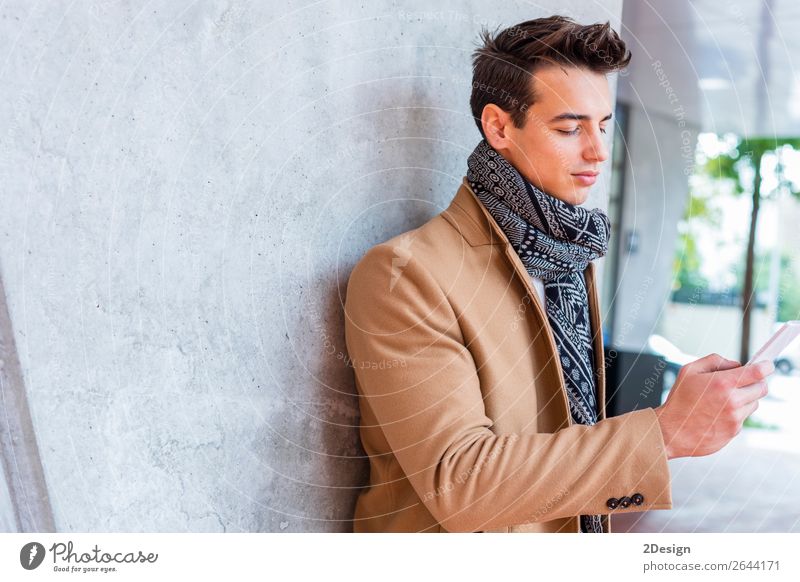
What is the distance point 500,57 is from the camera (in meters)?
0.87

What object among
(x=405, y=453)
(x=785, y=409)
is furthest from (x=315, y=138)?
(x=785, y=409)

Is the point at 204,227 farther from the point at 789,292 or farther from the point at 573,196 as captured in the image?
the point at 789,292

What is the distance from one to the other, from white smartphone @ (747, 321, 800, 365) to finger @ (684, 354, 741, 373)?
24 mm

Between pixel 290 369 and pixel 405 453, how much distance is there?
0.49 feet

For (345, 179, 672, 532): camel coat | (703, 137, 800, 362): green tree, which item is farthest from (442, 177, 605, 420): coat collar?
(703, 137, 800, 362): green tree

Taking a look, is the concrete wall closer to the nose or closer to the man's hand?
the nose

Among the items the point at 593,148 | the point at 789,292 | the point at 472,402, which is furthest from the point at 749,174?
the point at 472,402

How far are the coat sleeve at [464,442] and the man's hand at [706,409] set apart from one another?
2 cm

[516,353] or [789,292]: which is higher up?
[516,353]

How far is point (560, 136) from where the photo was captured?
2.79 feet

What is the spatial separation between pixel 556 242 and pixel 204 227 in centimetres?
36

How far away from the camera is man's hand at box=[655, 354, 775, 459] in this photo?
0.76m

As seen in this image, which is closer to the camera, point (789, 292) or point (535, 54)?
point (535, 54)

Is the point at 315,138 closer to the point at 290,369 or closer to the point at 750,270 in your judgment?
the point at 290,369
